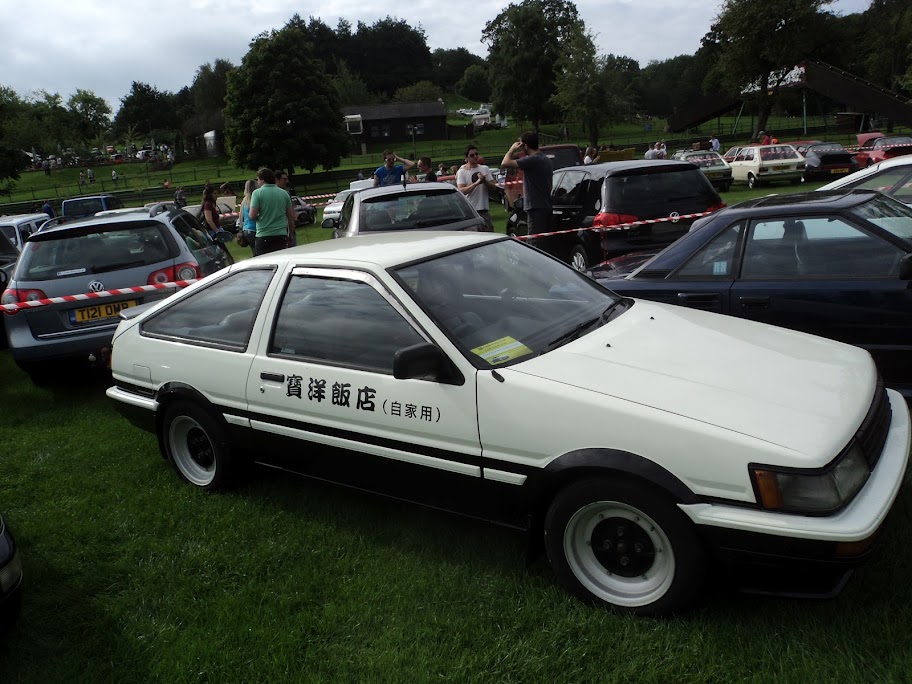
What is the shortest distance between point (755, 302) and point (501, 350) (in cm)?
233

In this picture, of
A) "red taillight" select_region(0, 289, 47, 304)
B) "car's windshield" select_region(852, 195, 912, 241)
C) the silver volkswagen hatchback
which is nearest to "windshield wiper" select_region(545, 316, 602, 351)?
"car's windshield" select_region(852, 195, 912, 241)

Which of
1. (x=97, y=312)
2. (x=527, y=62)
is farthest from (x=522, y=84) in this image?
(x=97, y=312)

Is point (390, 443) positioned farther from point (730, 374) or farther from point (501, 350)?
point (730, 374)

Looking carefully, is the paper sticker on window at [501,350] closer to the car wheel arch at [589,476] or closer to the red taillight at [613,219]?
the car wheel arch at [589,476]

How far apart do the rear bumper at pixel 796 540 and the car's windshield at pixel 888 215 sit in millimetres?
2600

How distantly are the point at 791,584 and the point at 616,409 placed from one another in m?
0.84

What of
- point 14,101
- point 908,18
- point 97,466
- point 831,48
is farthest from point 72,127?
point 97,466

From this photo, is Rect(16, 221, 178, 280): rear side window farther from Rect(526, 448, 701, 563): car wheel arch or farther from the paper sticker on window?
Rect(526, 448, 701, 563): car wheel arch

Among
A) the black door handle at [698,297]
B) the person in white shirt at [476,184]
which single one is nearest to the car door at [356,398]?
the black door handle at [698,297]

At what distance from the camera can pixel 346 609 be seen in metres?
3.10

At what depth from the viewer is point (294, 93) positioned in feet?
164

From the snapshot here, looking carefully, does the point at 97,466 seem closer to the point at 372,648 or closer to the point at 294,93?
the point at 372,648

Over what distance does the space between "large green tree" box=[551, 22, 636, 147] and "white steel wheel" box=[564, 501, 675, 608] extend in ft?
172

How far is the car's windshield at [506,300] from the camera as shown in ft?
10.5
